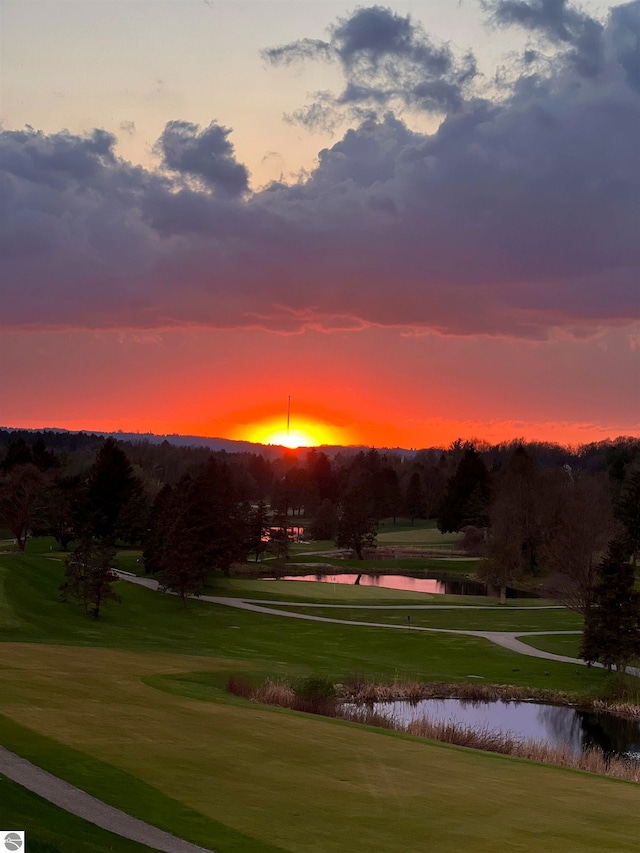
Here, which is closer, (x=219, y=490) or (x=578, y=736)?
(x=578, y=736)

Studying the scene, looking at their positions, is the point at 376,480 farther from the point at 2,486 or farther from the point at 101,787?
the point at 101,787

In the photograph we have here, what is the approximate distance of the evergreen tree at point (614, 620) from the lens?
5141cm

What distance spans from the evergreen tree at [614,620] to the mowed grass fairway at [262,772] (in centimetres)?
1987

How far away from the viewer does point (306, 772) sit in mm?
22641

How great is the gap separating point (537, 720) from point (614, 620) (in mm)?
10449

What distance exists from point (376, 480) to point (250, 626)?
125667 mm

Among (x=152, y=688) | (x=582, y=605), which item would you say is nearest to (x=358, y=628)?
(x=582, y=605)

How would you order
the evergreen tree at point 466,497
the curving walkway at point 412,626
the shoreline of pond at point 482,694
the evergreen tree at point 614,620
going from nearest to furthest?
the shoreline of pond at point 482,694
the evergreen tree at point 614,620
the curving walkway at point 412,626
the evergreen tree at point 466,497

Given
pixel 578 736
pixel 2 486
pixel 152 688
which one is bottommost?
pixel 578 736

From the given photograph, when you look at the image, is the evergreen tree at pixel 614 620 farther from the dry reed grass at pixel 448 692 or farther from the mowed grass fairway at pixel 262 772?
the mowed grass fairway at pixel 262 772

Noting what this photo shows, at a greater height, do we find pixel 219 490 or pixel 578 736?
pixel 219 490

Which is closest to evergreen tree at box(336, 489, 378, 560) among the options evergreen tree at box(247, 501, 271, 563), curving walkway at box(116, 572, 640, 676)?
evergreen tree at box(247, 501, 271, 563)

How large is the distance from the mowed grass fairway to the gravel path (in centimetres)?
38

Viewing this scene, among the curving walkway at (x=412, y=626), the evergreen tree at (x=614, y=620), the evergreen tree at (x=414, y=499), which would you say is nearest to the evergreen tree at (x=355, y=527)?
the curving walkway at (x=412, y=626)
